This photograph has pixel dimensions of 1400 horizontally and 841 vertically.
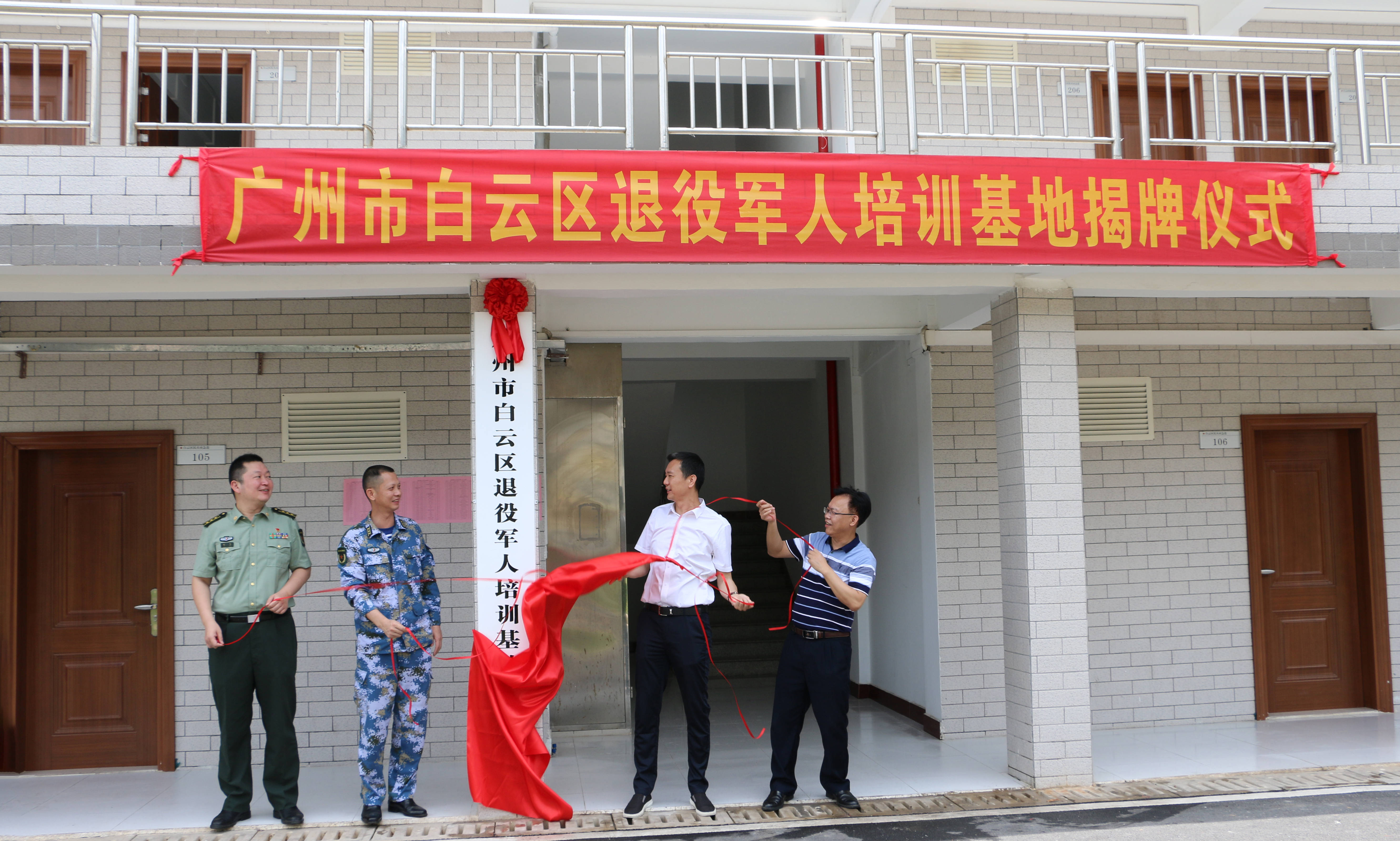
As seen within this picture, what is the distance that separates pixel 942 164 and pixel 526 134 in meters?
3.50

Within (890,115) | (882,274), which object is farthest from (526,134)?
(882,274)

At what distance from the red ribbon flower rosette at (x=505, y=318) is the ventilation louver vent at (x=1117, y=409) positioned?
3.94m

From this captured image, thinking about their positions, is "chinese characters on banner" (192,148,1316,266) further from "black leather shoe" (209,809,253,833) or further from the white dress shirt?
"black leather shoe" (209,809,253,833)

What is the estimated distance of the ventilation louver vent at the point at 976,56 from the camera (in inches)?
289

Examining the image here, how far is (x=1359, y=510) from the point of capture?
7406 mm

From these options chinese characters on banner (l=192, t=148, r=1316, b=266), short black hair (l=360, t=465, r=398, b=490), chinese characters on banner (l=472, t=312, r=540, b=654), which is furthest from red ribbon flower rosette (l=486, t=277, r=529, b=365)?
short black hair (l=360, t=465, r=398, b=490)

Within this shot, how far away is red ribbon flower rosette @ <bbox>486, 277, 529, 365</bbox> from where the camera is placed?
204 inches

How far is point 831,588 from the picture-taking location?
514 centimetres

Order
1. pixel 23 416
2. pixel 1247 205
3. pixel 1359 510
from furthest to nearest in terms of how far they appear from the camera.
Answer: pixel 1359 510 < pixel 23 416 < pixel 1247 205

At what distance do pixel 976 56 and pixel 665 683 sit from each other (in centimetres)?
514

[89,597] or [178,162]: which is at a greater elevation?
[178,162]

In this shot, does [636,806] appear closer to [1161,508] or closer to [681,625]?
[681,625]

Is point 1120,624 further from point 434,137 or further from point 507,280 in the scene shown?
point 434,137

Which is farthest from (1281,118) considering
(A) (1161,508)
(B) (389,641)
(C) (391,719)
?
(C) (391,719)
